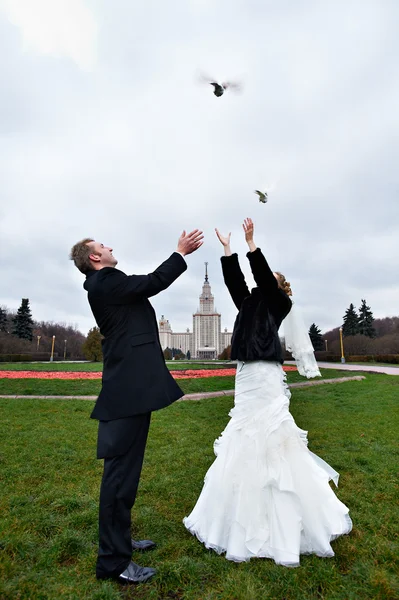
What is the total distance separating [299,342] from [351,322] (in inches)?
2428

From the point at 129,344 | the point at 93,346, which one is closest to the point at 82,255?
the point at 129,344

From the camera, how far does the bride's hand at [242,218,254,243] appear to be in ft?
11.4

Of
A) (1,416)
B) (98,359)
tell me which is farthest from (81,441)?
(98,359)

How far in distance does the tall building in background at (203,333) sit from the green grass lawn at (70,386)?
116m

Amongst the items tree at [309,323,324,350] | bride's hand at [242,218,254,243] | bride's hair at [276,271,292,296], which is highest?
tree at [309,323,324,350]

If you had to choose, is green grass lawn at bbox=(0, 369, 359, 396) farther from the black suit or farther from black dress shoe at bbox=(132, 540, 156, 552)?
the black suit

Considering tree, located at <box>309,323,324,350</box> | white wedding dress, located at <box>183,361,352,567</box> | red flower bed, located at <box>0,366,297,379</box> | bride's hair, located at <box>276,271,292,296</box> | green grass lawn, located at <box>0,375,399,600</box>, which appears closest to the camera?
green grass lawn, located at <box>0,375,399,600</box>

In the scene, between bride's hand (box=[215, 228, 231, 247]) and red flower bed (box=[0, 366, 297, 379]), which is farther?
red flower bed (box=[0, 366, 297, 379])

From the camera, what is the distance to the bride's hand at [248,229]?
348cm

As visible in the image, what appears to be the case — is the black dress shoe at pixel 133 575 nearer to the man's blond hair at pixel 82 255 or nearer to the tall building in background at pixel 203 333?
the man's blond hair at pixel 82 255

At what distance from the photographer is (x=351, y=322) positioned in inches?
2394

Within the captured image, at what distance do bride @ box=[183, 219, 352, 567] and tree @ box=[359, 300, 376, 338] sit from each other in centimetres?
6144

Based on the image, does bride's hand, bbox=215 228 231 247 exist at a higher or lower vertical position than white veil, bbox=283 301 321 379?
higher

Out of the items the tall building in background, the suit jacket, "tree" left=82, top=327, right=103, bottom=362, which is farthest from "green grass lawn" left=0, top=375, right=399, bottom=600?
the tall building in background
